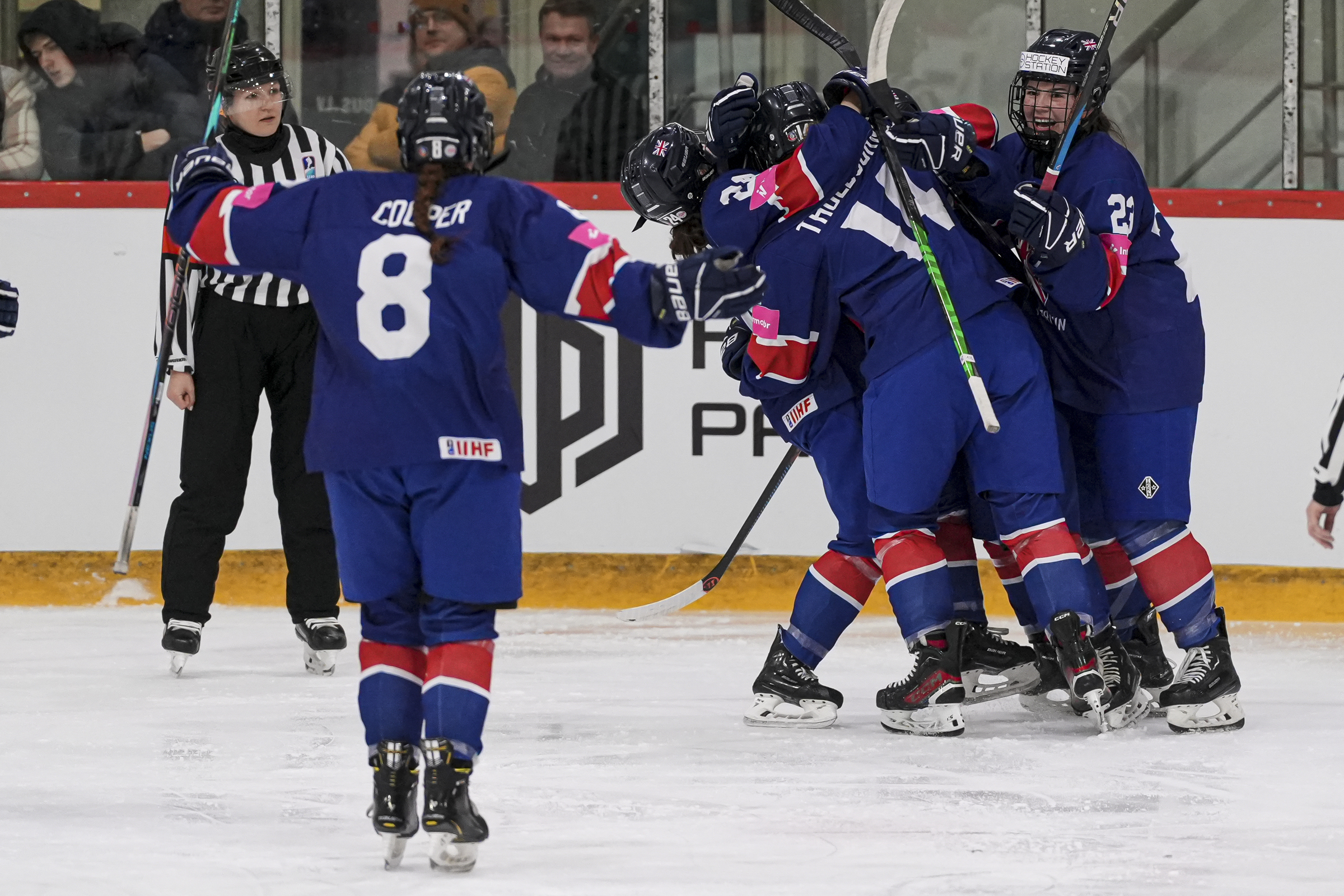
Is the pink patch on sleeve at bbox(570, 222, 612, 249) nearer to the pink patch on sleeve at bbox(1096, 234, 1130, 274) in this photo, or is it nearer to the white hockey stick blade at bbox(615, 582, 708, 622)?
the pink patch on sleeve at bbox(1096, 234, 1130, 274)

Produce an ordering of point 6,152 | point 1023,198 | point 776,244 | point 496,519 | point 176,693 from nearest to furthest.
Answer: point 496,519
point 1023,198
point 776,244
point 176,693
point 6,152

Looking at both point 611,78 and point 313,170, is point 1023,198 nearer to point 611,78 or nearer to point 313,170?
point 313,170

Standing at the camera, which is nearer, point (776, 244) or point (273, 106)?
point (776, 244)

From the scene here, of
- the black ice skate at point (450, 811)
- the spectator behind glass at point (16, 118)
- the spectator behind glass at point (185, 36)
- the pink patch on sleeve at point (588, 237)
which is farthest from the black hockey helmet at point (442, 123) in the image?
the spectator behind glass at point (16, 118)

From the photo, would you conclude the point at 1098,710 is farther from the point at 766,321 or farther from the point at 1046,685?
the point at 766,321

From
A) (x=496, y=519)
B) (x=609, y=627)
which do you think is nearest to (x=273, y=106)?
(x=609, y=627)

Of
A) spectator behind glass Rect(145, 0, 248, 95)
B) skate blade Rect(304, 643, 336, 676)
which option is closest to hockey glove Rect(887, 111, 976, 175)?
skate blade Rect(304, 643, 336, 676)

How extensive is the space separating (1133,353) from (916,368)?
1.44ft

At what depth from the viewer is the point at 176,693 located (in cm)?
378

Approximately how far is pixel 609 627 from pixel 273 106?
5.21 feet

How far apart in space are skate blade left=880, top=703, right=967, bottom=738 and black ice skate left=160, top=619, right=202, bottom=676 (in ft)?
5.16

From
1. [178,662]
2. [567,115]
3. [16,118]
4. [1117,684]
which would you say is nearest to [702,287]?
[1117,684]

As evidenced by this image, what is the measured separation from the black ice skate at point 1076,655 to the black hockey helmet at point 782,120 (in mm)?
1020

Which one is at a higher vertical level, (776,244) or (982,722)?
(776,244)
